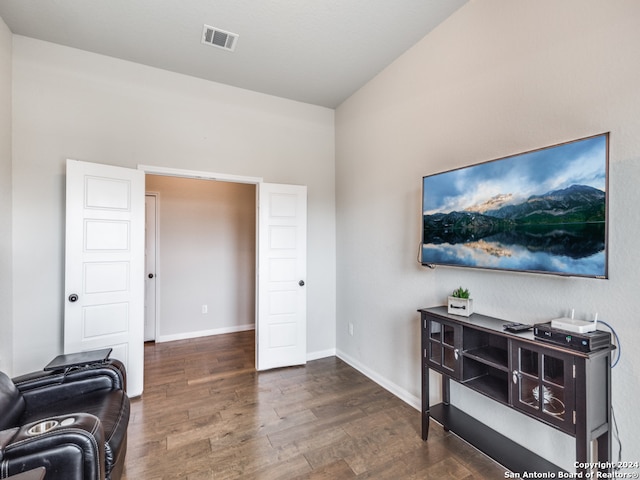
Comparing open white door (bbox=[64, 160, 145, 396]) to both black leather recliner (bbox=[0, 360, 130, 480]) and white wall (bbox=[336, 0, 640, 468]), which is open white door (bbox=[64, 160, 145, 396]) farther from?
white wall (bbox=[336, 0, 640, 468])

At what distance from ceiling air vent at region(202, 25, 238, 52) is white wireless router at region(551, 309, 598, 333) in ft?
10.2

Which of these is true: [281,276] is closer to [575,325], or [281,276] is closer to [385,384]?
[385,384]

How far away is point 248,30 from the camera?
2.50 m

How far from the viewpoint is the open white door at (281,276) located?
3.45 m

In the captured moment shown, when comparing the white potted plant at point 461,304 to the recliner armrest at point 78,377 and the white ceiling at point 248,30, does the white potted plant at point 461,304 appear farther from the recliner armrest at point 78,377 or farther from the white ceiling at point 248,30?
the recliner armrest at point 78,377

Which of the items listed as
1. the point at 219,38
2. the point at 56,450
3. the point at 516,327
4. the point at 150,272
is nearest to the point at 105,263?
the point at 150,272

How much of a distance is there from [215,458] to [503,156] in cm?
281

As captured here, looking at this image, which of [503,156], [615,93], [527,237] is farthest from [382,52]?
[527,237]

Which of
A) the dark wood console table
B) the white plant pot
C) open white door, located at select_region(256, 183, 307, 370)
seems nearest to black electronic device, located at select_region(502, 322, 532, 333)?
the dark wood console table

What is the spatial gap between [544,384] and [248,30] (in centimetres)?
320

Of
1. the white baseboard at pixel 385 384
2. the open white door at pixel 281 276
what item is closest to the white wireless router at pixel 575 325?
the white baseboard at pixel 385 384

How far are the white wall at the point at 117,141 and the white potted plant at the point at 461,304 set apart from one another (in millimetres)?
2033

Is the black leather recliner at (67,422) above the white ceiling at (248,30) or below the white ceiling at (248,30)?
below

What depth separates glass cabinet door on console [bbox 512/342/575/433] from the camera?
139 cm
